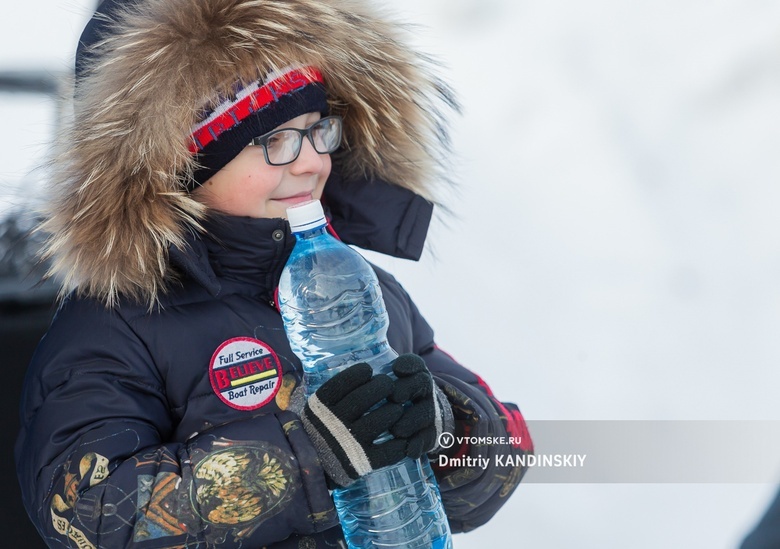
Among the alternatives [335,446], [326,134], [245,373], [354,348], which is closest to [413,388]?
[335,446]

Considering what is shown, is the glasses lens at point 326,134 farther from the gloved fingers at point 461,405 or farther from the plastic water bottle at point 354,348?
the gloved fingers at point 461,405

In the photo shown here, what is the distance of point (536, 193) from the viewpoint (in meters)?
3.44

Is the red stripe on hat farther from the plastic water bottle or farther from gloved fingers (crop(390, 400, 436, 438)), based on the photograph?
gloved fingers (crop(390, 400, 436, 438))

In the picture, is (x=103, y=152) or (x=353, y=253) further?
(x=353, y=253)

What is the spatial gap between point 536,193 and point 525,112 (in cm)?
38

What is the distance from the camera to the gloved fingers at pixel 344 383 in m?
1.40

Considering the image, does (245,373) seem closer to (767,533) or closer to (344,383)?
(344,383)

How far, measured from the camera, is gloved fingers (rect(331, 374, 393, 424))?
1.38 m

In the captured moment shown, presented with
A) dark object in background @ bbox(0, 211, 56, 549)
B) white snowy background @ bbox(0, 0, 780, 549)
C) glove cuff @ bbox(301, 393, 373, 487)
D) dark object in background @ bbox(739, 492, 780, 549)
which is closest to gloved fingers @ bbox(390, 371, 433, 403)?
glove cuff @ bbox(301, 393, 373, 487)

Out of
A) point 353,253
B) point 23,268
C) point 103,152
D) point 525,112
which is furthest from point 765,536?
point 525,112

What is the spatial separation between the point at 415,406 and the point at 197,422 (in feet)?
1.42

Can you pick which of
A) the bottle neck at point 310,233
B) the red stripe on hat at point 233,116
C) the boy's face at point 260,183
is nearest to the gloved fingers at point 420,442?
the bottle neck at point 310,233

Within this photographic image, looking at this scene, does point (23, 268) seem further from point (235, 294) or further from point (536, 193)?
point (536, 193)

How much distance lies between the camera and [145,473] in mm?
1408
